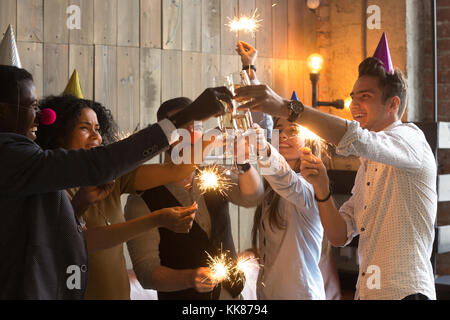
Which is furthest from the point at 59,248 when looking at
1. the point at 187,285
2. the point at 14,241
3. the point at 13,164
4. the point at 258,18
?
the point at 258,18

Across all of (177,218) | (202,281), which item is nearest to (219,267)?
(202,281)

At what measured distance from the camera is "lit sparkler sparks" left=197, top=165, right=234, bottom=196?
1.72m

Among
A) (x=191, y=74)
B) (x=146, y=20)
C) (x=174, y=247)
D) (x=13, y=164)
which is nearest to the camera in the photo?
(x=13, y=164)

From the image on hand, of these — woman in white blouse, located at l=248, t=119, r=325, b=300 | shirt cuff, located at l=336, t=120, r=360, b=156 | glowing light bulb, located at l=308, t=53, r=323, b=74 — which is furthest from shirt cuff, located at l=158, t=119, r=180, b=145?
glowing light bulb, located at l=308, t=53, r=323, b=74

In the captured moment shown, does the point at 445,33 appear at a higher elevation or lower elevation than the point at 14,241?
higher

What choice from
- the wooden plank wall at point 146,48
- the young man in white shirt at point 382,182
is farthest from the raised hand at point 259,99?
the wooden plank wall at point 146,48

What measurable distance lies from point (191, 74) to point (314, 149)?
1444 mm

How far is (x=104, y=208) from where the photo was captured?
5.52 ft

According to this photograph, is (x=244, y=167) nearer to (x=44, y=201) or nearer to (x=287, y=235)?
(x=287, y=235)

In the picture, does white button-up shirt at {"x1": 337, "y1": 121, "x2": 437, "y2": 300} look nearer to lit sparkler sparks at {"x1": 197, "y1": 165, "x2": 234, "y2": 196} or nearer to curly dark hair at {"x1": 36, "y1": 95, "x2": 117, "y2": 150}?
lit sparkler sparks at {"x1": 197, "y1": 165, "x2": 234, "y2": 196}

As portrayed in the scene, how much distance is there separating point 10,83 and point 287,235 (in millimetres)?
1062
